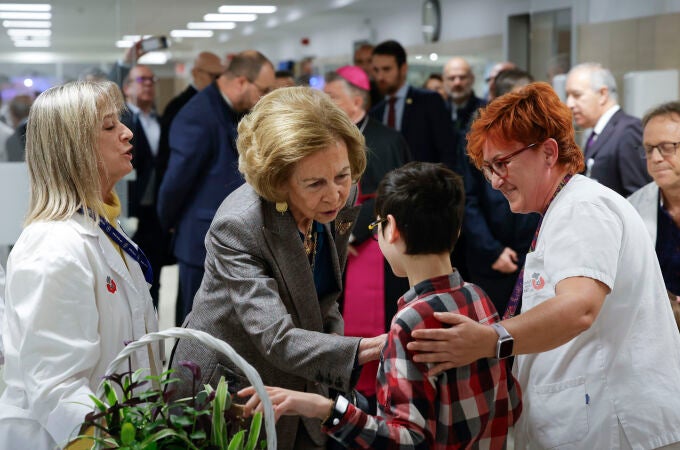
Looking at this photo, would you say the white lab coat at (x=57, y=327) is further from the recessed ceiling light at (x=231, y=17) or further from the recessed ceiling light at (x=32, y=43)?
the recessed ceiling light at (x=231, y=17)

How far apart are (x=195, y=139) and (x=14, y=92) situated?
1.01 m

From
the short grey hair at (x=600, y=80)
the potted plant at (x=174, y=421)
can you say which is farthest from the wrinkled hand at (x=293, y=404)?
the short grey hair at (x=600, y=80)

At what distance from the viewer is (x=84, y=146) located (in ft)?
6.97

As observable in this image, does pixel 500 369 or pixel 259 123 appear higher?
pixel 259 123

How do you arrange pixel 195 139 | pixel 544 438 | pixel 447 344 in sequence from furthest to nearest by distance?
pixel 195 139
pixel 544 438
pixel 447 344

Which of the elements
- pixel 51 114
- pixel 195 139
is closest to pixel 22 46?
pixel 195 139

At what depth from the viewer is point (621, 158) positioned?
4.53 m

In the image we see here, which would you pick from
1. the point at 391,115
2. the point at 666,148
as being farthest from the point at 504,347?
the point at 391,115

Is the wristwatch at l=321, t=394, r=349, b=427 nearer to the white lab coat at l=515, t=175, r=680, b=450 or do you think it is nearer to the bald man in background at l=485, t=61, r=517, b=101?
the white lab coat at l=515, t=175, r=680, b=450

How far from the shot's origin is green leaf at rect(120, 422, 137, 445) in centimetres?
154

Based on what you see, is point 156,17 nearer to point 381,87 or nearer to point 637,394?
point 381,87

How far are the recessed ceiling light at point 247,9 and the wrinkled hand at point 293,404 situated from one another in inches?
290

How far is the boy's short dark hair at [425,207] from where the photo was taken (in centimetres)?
185

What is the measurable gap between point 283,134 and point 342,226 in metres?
0.42
